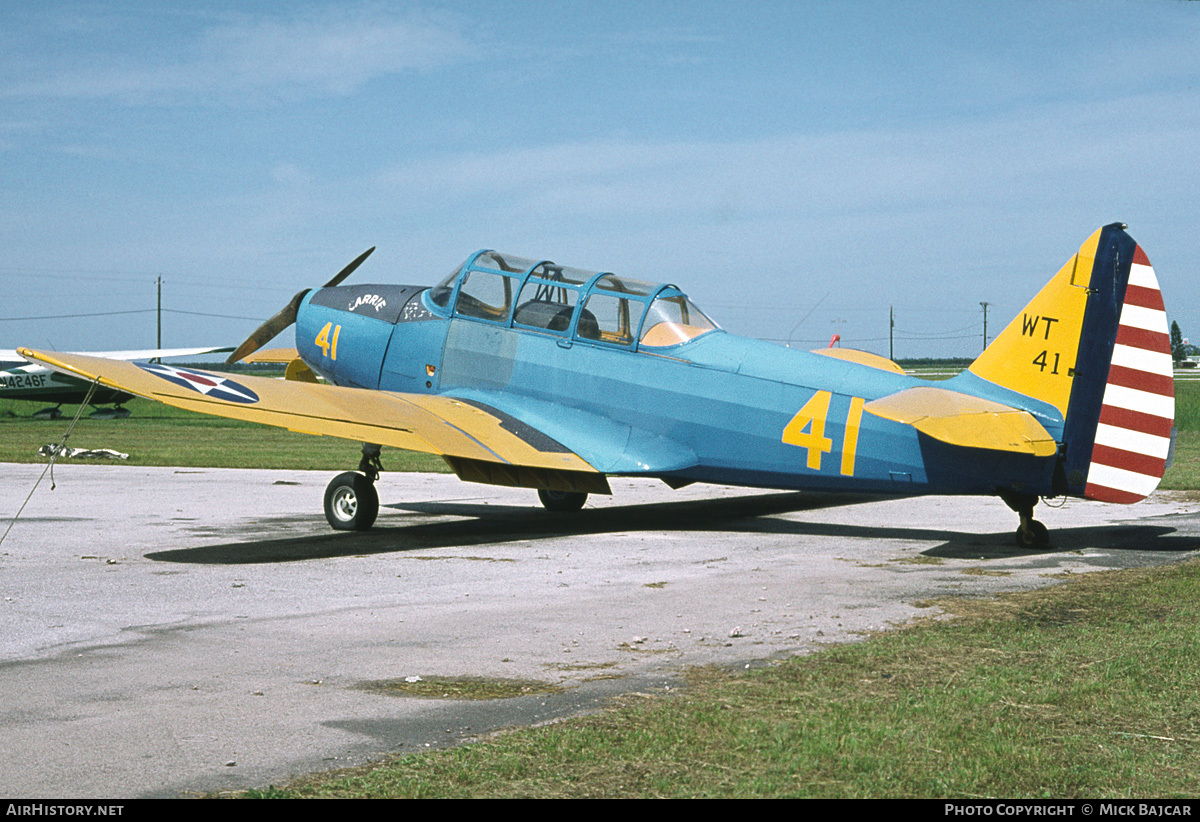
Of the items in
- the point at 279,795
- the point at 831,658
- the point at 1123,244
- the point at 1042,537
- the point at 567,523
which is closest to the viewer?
the point at 279,795

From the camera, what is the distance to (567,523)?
45.9 ft

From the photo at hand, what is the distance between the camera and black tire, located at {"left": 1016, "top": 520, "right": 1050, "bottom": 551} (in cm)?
1130

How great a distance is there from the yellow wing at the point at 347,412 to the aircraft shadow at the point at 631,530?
98 cm

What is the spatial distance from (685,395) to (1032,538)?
12.4ft

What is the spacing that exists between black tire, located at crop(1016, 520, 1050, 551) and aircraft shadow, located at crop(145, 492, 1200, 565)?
10 cm

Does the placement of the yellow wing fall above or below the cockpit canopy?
below

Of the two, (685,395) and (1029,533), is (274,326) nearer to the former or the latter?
(685,395)

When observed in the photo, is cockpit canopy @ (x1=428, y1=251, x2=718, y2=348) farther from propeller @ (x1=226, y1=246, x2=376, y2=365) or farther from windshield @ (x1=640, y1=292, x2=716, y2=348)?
propeller @ (x1=226, y1=246, x2=376, y2=365)

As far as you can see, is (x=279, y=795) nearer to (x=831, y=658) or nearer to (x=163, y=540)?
(x=831, y=658)

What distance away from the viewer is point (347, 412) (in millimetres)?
11977

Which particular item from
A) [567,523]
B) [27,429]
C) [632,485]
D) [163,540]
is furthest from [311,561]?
[27,429]

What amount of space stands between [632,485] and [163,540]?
906 cm

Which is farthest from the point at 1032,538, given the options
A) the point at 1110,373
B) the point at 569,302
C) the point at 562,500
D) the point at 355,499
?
the point at 355,499

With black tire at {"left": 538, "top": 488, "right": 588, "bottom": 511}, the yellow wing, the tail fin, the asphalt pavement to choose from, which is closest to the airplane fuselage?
the tail fin
